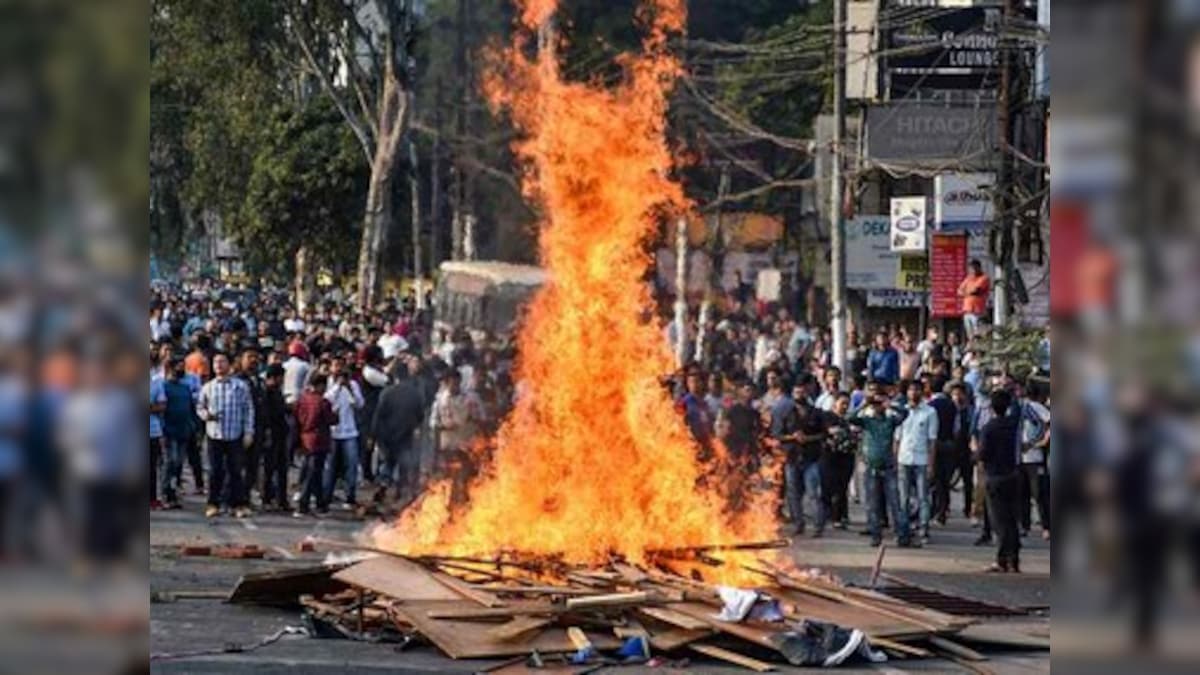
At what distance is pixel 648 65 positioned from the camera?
65.0 ft

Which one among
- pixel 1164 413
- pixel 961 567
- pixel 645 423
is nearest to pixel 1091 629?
pixel 1164 413

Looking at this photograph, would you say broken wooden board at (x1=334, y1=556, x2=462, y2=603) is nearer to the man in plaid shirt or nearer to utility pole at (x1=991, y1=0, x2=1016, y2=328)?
the man in plaid shirt

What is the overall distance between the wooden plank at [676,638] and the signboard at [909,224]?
18253 millimetres

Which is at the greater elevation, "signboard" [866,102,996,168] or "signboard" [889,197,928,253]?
"signboard" [866,102,996,168]

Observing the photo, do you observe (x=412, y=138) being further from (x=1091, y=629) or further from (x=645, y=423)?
(x=1091, y=629)

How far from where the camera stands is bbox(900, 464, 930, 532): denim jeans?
18391mm

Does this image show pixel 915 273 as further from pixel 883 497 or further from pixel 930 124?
pixel 883 497

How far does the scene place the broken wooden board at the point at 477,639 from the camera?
37.4 feet

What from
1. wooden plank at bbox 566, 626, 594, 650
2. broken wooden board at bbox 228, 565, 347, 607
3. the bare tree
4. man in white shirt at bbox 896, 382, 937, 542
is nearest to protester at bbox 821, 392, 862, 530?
man in white shirt at bbox 896, 382, 937, 542

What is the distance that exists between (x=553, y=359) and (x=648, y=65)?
17.0 feet

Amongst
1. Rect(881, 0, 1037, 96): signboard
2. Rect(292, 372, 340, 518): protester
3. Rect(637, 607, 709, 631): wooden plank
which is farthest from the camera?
Rect(881, 0, 1037, 96): signboard

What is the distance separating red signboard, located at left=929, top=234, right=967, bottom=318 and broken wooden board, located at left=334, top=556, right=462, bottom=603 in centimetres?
1540

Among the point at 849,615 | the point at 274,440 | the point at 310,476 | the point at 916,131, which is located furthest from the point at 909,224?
the point at 849,615

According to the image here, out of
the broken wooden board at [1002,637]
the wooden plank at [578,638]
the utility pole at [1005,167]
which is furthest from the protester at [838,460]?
the wooden plank at [578,638]
